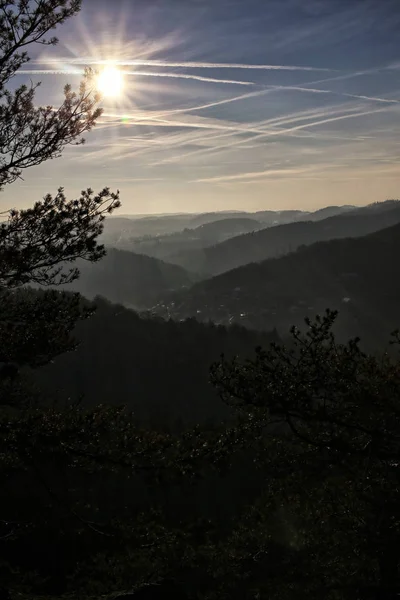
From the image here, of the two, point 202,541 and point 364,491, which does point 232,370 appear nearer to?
point 202,541

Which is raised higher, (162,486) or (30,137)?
(30,137)

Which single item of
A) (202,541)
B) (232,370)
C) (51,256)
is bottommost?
(202,541)

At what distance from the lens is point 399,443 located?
957 centimetres

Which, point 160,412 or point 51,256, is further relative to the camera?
point 160,412

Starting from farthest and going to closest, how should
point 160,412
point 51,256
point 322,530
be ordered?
point 160,412
point 322,530
point 51,256

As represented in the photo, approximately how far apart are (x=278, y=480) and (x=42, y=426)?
6073 millimetres

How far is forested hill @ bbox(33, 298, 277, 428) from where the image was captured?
11581cm

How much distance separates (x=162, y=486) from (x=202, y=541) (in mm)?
2136

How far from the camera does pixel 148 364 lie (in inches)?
5285

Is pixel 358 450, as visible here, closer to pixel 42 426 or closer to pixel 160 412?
pixel 42 426

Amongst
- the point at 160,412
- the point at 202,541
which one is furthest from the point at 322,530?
the point at 160,412

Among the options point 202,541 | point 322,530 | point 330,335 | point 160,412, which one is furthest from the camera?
point 160,412

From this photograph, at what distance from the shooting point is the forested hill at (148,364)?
380 ft

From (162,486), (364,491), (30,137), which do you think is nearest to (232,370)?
(162,486)
